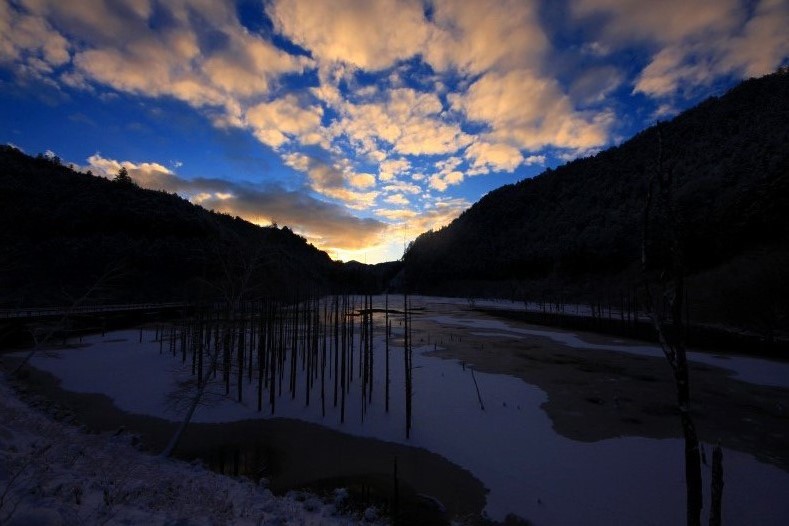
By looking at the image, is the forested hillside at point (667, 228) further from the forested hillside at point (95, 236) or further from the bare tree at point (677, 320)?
the forested hillside at point (95, 236)

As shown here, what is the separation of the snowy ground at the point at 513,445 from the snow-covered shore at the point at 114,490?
1754mm

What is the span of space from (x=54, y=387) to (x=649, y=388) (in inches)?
1519

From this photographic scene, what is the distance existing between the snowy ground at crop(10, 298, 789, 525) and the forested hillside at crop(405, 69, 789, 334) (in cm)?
961

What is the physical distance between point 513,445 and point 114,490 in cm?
1383

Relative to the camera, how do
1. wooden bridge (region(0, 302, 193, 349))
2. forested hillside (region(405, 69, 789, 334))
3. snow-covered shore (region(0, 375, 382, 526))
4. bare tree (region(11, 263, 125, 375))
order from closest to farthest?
snow-covered shore (region(0, 375, 382, 526)) → bare tree (region(11, 263, 125, 375)) → wooden bridge (region(0, 302, 193, 349)) → forested hillside (region(405, 69, 789, 334))

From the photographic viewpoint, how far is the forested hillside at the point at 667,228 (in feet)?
193

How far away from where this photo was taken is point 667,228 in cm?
593

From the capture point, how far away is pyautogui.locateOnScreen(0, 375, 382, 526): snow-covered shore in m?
6.90

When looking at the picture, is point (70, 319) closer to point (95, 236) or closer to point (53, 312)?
point (53, 312)

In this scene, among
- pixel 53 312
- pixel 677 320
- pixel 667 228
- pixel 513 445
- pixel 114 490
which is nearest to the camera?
pixel 667 228

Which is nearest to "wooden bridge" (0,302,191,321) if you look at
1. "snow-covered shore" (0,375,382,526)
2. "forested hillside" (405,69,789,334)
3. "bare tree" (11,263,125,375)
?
"bare tree" (11,263,125,375)

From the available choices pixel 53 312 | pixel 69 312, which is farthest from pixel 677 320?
pixel 53 312

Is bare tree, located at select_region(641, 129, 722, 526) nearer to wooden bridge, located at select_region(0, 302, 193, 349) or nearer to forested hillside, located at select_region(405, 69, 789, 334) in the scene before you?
forested hillside, located at select_region(405, 69, 789, 334)

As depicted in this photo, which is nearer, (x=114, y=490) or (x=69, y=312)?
(x=114, y=490)
